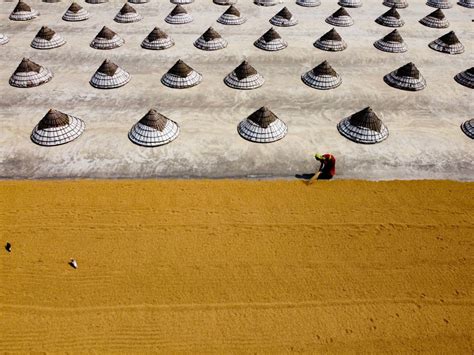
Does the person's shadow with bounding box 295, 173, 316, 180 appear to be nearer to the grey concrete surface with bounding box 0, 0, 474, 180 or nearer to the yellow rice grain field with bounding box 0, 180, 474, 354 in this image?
the grey concrete surface with bounding box 0, 0, 474, 180

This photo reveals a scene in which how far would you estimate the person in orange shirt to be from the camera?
54.3 ft

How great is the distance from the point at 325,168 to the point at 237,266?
6.37 metres

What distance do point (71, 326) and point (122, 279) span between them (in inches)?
85.9

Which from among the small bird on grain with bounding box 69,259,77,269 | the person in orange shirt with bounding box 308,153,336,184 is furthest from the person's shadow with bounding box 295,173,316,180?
the small bird on grain with bounding box 69,259,77,269

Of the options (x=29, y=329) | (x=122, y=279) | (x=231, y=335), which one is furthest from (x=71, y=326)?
(x=231, y=335)

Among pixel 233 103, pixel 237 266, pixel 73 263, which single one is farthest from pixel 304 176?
pixel 73 263

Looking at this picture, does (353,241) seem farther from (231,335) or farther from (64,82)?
(64,82)

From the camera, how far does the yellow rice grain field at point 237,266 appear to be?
12.0 meters

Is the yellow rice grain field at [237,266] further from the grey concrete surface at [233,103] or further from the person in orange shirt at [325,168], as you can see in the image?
the grey concrete surface at [233,103]

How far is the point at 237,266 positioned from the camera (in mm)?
13836

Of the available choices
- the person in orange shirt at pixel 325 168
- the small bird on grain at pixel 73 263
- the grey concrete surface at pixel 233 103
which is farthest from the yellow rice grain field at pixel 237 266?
the grey concrete surface at pixel 233 103

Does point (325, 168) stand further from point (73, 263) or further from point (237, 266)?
point (73, 263)

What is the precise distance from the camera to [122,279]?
13.4 m

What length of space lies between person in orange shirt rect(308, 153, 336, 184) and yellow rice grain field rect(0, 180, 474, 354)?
546 millimetres
